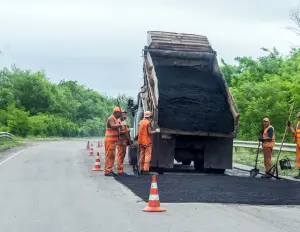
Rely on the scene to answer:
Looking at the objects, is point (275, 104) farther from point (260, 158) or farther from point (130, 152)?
point (130, 152)

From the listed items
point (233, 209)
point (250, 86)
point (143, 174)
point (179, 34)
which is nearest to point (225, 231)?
point (233, 209)

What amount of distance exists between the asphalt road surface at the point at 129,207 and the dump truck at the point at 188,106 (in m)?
1.42

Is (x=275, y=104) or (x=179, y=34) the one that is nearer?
(x=179, y=34)

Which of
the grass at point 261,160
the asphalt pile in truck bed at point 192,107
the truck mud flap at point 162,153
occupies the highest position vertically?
the asphalt pile in truck bed at point 192,107

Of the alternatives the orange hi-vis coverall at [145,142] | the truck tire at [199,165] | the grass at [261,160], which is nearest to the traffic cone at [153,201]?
the orange hi-vis coverall at [145,142]

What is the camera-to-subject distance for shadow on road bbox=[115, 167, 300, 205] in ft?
38.0

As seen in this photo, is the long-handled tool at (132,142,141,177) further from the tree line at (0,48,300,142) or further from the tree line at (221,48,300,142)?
the tree line at (221,48,300,142)

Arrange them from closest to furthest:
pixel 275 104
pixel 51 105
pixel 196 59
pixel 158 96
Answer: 1. pixel 158 96
2. pixel 196 59
3. pixel 275 104
4. pixel 51 105

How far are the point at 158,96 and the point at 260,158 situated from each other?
9.40 meters

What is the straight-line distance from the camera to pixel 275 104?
28.8m

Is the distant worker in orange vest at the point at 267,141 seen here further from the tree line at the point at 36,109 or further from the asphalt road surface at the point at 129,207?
the tree line at the point at 36,109

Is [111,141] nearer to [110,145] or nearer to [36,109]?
[110,145]

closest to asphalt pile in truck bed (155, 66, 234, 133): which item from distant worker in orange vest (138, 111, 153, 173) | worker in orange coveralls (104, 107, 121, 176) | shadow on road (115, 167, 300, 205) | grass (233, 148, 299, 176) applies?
distant worker in orange vest (138, 111, 153, 173)

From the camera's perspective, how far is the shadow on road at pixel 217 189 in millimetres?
11570
